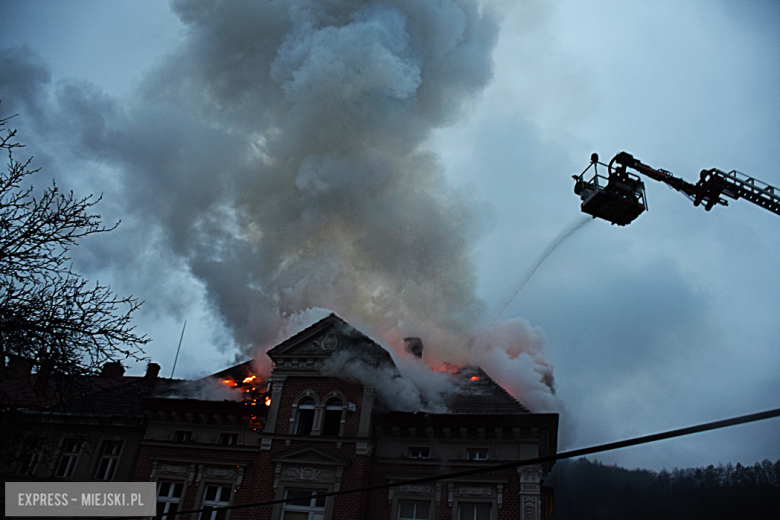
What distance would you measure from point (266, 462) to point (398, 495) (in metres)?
4.91

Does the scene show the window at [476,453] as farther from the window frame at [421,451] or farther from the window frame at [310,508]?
the window frame at [310,508]

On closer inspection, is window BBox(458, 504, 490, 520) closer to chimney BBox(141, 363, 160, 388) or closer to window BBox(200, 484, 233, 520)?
window BBox(200, 484, 233, 520)

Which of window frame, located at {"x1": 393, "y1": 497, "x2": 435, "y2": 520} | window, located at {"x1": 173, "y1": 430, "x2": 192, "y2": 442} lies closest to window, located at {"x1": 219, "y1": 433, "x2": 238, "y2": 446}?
window, located at {"x1": 173, "y1": 430, "x2": 192, "y2": 442}

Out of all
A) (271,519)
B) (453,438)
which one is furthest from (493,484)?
(271,519)

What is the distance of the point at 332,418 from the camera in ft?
63.9

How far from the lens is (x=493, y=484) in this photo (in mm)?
17047

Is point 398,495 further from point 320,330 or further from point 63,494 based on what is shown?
point 63,494

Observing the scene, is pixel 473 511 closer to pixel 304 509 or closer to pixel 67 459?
pixel 304 509

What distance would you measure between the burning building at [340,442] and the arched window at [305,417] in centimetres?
4

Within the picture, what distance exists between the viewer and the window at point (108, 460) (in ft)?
66.6

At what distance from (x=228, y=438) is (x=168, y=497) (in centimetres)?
285

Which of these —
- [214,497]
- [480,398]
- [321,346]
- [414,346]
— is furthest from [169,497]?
[480,398]

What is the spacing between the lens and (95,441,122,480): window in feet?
66.6

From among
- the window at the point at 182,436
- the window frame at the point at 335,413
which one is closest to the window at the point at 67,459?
the window at the point at 182,436
